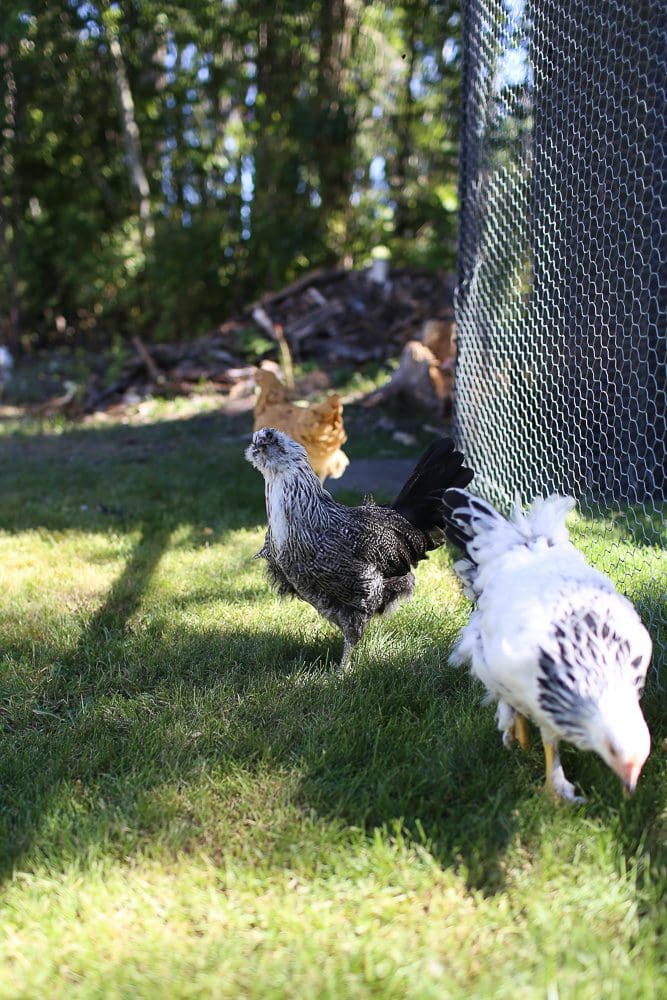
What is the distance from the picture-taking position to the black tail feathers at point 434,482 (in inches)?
136

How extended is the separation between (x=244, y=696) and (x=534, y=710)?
47.1 inches

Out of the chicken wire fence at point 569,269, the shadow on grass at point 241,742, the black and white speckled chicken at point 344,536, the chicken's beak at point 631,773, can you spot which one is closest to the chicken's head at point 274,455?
the black and white speckled chicken at point 344,536

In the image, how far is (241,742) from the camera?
102 inches

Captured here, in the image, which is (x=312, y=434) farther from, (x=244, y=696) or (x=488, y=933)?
(x=488, y=933)

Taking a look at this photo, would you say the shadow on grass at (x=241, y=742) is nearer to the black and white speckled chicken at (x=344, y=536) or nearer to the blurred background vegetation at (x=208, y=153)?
the black and white speckled chicken at (x=344, y=536)

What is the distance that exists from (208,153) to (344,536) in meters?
13.3

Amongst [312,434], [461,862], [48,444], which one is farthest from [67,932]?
[48,444]

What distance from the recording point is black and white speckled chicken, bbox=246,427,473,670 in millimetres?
3156

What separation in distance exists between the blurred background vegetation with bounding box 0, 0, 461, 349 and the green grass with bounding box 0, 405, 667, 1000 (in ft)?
34.6

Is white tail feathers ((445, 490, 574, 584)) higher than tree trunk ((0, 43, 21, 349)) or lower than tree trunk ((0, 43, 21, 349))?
lower

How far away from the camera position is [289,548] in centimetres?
316

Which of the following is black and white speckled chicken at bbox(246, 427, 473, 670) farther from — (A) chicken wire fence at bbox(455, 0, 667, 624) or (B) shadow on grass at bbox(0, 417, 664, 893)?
(A) chicken wire fence at bbox(455, 0, 667, 624)

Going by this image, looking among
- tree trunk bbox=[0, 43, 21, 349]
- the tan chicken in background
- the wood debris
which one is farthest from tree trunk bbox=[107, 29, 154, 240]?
the tan chicken in background

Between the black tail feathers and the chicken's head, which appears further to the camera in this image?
the black tail feathers
